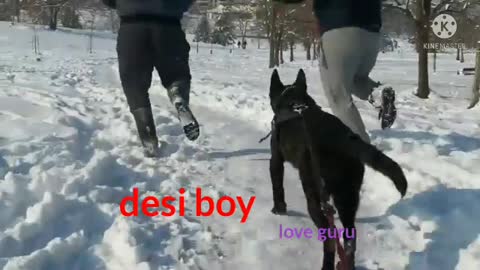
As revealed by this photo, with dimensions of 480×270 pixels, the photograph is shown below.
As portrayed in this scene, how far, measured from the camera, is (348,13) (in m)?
3.54

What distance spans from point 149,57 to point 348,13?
1.79 meters

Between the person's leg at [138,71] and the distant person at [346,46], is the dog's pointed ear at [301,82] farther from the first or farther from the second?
the person's leg at [138,71]

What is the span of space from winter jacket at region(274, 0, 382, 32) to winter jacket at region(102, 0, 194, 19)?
1.32 metres

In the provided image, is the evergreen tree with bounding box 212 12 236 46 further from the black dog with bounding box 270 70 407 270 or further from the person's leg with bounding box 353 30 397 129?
the black dog with bounding box 270 70 407 270

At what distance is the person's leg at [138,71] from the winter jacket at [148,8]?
0.10 m

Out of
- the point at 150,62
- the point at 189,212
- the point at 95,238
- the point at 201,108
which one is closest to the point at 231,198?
the point at 189,212

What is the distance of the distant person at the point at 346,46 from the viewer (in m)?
3.56

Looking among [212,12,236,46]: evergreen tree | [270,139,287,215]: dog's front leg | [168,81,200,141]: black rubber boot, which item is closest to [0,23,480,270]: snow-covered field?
[270,139,287,215]: dog's front leg

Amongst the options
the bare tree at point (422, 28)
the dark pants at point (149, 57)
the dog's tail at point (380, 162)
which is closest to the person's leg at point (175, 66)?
the dark pants at point (149, 57)

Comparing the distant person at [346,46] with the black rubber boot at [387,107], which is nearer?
the distant person at [346,46]

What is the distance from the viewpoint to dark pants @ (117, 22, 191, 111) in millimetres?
4340

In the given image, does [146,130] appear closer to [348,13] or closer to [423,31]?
[348,13]

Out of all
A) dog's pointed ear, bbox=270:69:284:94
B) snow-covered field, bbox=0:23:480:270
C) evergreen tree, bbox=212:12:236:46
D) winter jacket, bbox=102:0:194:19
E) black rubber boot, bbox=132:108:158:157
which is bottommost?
snow-covered field, bbox=0:23:480:270

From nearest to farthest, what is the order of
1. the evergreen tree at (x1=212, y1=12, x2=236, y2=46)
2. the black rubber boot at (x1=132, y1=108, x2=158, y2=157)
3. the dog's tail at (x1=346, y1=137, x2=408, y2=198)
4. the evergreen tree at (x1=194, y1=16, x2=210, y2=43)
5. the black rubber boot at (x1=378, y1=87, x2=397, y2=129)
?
the dog's tail at (x1=346, y1=137, x2=408, y2=198) < the black rubber boot at (x1=132, y1=108, x2=158, y2=157) < the black rubber boot at (x1=378, y1=87, x2=397, y2=129) < the evergreen tree at (x1=212, y1=12, x2=236, y2=46) < the evergreen tree at (x1=194, y1=16, x2=210, y2=43)
